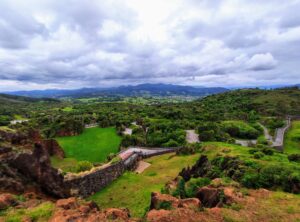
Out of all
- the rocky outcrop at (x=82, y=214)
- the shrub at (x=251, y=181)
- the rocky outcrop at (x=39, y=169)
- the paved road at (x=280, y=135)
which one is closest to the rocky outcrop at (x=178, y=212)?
the rocky outcrop at (x=82, y=214)

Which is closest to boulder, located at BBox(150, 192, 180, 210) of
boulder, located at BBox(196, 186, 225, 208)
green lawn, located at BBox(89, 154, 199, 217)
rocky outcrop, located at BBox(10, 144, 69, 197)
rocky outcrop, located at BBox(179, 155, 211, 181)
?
boulder, located at BBox(196, 186, 225, 208)

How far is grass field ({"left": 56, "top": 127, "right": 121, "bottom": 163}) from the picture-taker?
46.5 m

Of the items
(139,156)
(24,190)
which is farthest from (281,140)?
(24,190)

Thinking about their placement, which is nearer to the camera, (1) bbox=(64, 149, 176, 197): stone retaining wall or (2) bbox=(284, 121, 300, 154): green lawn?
(1) bbox=(64, 149, 176, 197): stone retaining wall

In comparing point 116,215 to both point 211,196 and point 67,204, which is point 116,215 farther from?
point 211,196

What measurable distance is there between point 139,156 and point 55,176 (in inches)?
987

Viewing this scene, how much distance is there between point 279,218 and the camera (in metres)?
11.9

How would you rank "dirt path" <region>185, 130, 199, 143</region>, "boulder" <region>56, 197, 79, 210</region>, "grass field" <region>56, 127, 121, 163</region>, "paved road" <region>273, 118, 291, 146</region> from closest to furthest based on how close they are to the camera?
"boulder" <region>56, 197, 79, 210</region>, "grass field" <region>56, 127, 121, 163</region>, "paved road" <region>273, 118, 291, 146</region>, "dirt path" <region>185, 130, 199, 143</region>

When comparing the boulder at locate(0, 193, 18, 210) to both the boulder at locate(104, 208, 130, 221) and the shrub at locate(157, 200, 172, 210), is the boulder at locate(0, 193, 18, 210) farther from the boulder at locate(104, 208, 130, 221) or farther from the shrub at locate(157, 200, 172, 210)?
the shrub at locate(157, 200, 172, 210)

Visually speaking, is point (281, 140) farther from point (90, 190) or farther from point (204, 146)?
point (90, 190)

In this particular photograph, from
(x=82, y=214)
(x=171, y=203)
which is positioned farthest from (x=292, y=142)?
(x=82, y=214)

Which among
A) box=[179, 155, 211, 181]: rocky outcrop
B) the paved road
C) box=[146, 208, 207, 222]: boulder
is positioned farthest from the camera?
the paved road

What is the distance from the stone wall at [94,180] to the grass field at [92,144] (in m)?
16.5

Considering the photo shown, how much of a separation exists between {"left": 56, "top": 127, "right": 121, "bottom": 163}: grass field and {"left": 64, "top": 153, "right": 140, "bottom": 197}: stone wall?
54.0 feet
